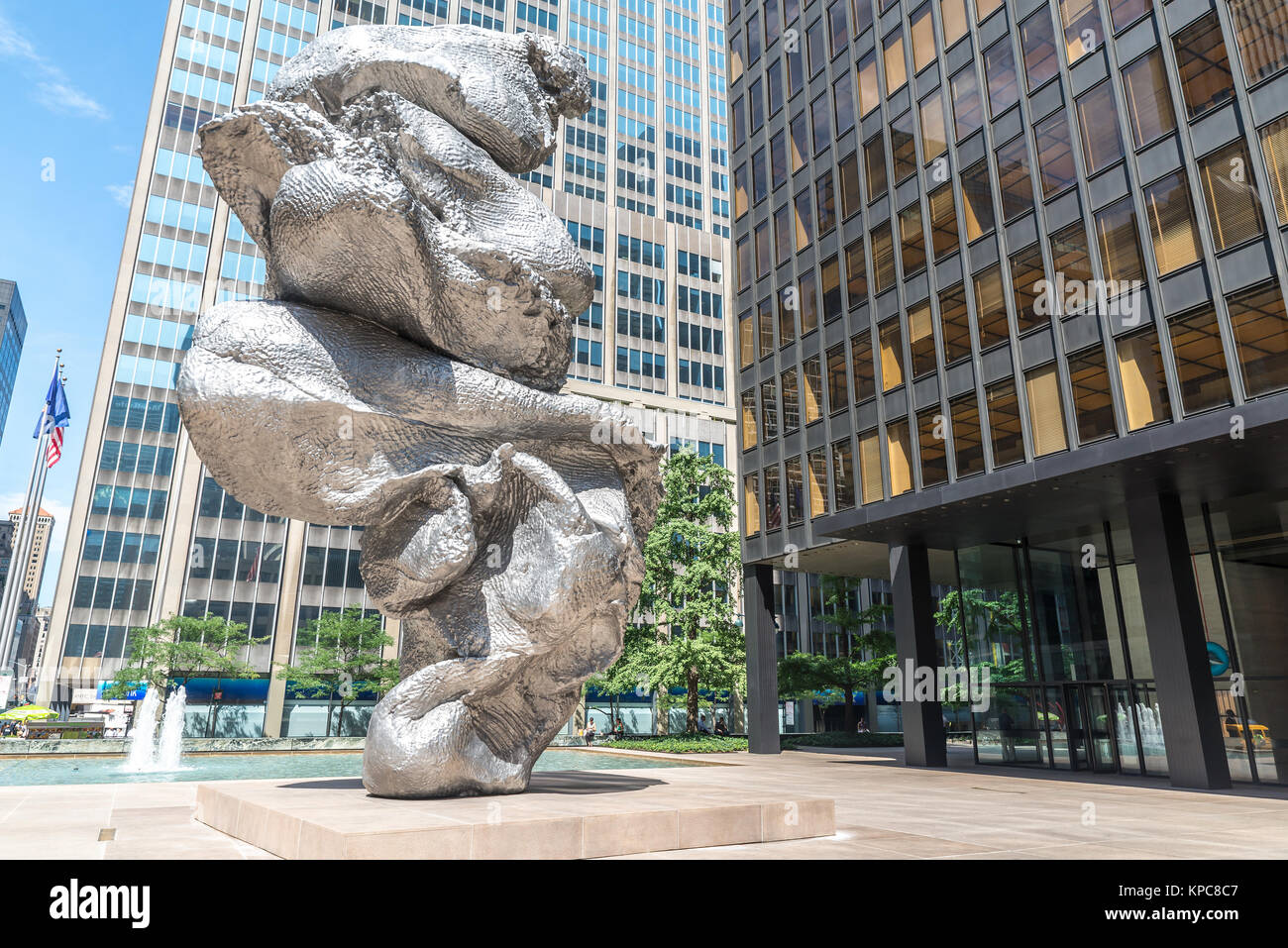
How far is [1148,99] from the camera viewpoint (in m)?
17.6

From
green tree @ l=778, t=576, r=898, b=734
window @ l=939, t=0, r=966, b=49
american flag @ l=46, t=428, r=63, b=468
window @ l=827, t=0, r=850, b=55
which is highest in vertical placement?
window @ l=827, t=0, r=850, b=55

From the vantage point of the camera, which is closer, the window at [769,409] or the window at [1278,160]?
the window at [1278,160]

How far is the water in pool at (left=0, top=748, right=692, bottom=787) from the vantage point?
16.9 meters

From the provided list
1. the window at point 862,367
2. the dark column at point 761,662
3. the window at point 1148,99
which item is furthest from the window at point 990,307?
the dark column at point 761,662

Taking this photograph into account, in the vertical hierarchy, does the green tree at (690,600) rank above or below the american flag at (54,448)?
below

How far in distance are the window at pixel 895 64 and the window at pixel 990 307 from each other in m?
7.46

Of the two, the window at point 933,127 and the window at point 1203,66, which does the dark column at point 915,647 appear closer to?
the window at point 933,127

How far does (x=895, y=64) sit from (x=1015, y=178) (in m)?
6.92

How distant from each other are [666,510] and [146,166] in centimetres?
4306

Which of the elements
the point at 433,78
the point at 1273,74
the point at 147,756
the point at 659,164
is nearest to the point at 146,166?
the point at 659,164

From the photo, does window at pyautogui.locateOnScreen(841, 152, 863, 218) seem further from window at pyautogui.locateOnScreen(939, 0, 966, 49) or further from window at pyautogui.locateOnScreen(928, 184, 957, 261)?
window at pyautogui.locateOnScreen(939, 0, 966, 49)

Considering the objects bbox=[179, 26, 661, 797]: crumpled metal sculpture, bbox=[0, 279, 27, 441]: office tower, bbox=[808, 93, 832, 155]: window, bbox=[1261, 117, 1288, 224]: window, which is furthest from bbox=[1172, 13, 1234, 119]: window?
bbox=[0, 279, 27, 441]: office tower

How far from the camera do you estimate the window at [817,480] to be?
2570 centimetres

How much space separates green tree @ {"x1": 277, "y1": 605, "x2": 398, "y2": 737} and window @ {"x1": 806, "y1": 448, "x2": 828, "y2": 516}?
70.4 ft
